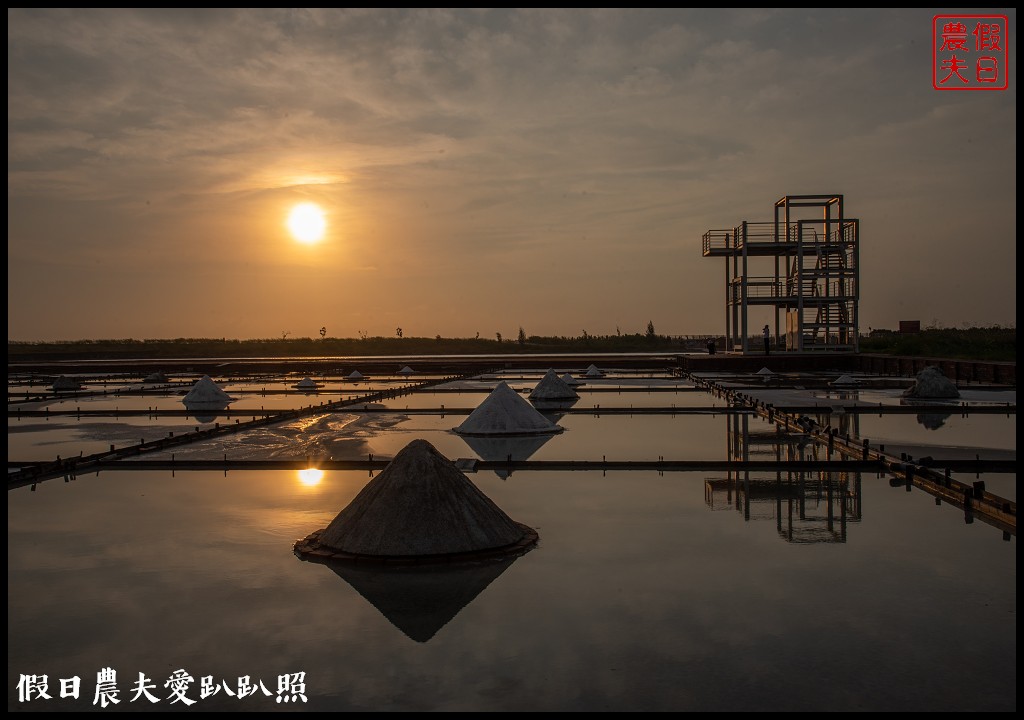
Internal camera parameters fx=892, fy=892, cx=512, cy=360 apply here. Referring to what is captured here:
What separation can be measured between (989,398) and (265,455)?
77.9ft

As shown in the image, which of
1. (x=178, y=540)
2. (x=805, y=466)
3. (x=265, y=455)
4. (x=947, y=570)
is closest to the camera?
(x=947, y=570)

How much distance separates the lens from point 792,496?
13273mm

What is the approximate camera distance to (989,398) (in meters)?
A: 29.5

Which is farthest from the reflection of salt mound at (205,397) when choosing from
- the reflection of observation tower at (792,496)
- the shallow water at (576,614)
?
the reflection of observation tower at (792,496)

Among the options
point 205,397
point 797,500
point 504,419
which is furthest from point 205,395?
point 797,500

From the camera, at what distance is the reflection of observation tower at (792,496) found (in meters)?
11.2

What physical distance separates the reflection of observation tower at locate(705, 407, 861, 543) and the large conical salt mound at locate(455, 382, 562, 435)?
17.1ft

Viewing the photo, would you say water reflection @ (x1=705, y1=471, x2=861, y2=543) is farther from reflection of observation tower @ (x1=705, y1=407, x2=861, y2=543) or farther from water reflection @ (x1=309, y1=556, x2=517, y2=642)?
water reflection @ (x1=309, y1=556, x2=517, y2=642)

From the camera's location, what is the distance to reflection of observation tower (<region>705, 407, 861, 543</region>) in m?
11.2

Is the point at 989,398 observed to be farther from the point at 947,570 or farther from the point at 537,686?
the point at 537,686

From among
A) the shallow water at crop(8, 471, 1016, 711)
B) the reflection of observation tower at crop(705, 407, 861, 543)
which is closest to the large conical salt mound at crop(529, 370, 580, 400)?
the reflection of observation tower at crop(705, 407, 861, 543)

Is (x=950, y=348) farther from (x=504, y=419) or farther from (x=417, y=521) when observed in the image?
(x=417, y=521)

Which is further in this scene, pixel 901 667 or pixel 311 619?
pixel 311 619

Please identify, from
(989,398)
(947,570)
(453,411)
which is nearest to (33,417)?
(453,411)
